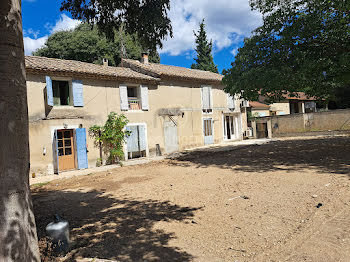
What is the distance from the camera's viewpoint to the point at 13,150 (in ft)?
7.66

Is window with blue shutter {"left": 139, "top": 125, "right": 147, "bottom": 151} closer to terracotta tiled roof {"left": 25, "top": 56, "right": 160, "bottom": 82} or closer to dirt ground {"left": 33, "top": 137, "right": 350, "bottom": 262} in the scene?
terracotta tiled roof {"left": 25, "top": 56, "right": 160, "bottom": 82}

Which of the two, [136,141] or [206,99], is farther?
[206,99]

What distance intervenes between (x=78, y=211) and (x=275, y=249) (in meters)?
3.85

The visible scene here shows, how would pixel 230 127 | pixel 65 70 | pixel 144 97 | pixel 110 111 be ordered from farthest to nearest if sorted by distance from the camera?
pixel 230 127
pixel 144 97
pixel 110 111
pixel 65 70

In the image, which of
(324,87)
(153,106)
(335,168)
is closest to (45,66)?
(153,106)

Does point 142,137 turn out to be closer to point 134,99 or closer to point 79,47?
point 134,99

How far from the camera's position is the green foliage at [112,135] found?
11.4 m

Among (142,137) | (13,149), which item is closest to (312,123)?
(142,137)

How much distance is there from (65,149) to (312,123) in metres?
17.2

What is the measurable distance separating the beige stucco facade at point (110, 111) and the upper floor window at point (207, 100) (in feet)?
0.93

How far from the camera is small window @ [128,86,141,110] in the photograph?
43.7 ft

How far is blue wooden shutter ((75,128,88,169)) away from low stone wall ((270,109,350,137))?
→ 1556 cm

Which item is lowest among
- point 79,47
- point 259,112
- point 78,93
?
point 259,112

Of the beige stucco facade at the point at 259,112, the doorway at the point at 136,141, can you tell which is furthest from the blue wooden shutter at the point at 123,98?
the beige stucco facade at the point at 259,112
